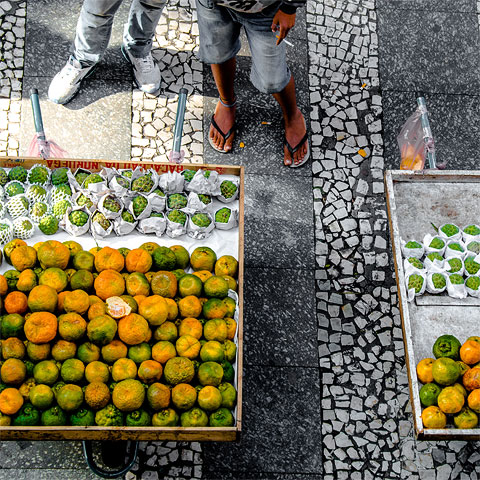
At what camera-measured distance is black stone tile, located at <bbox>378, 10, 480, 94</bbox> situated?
17.1 ft

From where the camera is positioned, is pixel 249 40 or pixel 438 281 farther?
pixel 249 40

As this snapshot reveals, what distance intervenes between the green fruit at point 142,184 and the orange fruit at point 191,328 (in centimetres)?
82

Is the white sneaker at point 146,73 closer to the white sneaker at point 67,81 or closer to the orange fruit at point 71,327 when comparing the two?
the white sneaker at point 67,81

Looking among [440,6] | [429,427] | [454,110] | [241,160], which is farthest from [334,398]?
[440,6]

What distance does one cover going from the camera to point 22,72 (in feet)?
16.4

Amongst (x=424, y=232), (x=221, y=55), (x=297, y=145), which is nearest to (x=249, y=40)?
(x=221, y=55)

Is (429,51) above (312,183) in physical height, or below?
above

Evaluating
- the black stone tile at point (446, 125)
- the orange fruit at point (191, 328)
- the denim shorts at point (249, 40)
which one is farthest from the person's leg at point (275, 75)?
the orange fruit at point (191, 328)

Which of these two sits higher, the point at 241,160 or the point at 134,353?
the point at 241,160

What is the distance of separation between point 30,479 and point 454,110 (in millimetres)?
4089

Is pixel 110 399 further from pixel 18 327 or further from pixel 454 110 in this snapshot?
pixel 454 110

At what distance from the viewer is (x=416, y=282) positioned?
11.1ft

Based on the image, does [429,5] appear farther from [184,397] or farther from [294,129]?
[184,397]

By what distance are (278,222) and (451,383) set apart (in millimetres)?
1885
